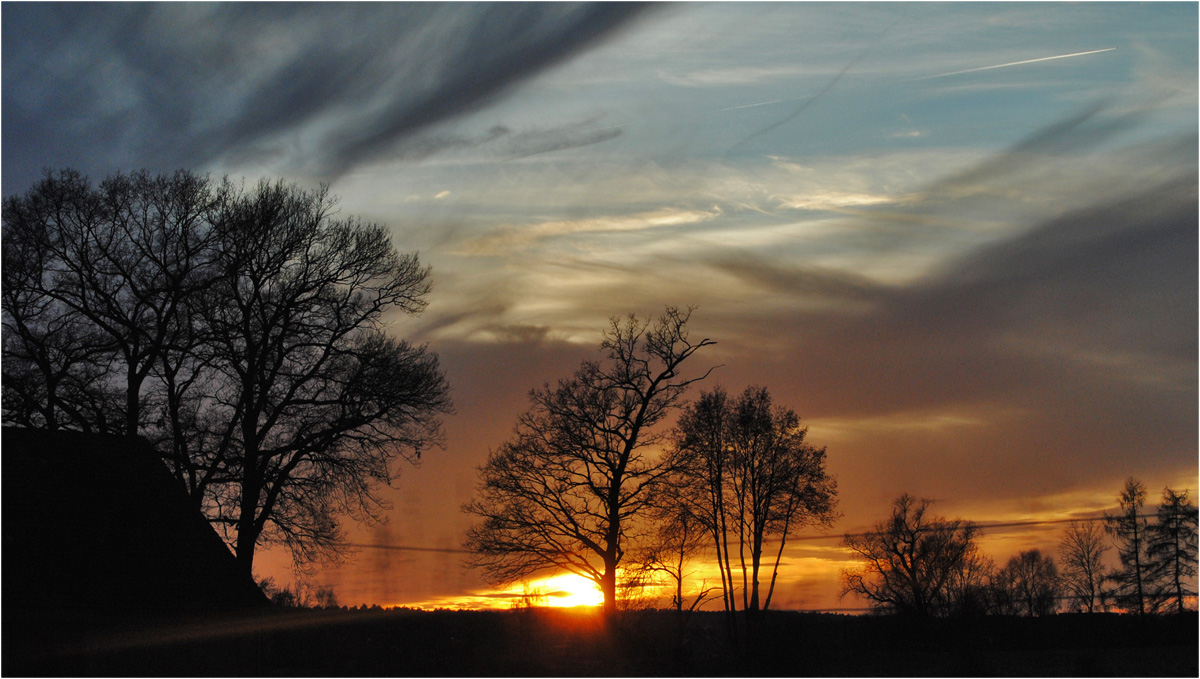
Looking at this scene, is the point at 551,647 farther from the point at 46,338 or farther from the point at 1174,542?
the point at 1174,542

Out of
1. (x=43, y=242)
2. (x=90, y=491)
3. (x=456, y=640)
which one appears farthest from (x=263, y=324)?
(x=456, y=640)

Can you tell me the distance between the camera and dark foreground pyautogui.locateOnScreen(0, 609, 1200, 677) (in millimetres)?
16328

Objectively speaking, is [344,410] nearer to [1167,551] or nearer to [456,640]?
[456,640]

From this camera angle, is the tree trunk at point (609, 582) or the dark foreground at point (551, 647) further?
the tree trunk at point (609, 582)

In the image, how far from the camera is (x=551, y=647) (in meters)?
22.6

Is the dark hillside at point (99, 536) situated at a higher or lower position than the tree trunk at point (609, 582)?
higher

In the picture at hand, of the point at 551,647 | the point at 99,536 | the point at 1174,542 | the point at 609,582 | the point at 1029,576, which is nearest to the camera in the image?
the point at 99,536

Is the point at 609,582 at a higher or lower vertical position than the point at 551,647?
higher

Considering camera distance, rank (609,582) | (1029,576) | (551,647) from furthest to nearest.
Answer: (1029,576), (609,582), (551,647)

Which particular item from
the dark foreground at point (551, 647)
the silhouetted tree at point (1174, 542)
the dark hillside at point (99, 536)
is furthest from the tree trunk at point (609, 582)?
the silhouetted tree at point (1174, 542)

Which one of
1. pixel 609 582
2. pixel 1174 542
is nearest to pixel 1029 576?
pixel 1174 542

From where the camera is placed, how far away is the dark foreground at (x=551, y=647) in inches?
643

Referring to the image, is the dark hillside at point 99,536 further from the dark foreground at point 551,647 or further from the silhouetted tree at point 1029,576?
the silhouetted tree at point 1029,576

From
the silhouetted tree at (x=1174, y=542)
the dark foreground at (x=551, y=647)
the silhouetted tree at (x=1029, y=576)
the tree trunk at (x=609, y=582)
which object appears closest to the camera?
the dark foreground at (x=551, y=647)
